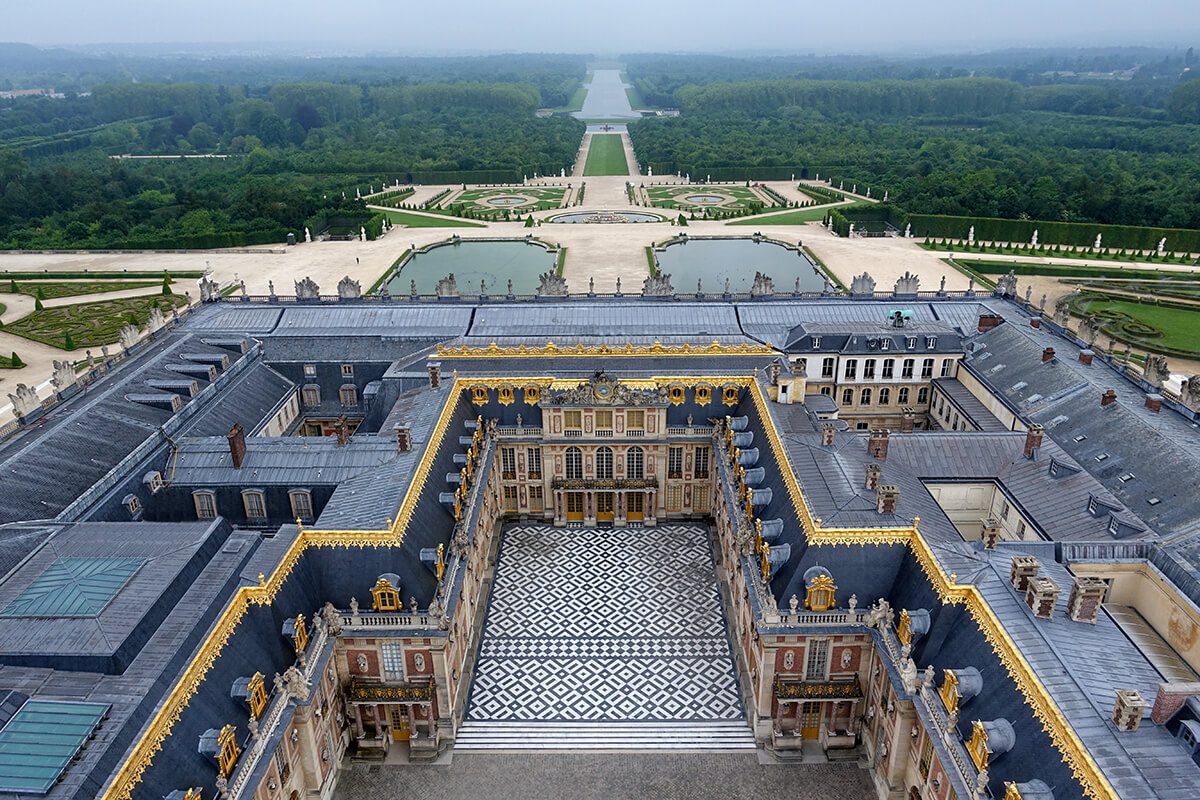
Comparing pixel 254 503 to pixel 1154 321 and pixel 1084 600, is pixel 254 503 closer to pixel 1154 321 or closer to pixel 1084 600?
pixel 1084 600

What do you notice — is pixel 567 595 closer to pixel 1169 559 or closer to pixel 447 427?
pixel 447 427

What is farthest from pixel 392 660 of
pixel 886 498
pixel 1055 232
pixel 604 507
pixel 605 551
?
pixel 1055 232

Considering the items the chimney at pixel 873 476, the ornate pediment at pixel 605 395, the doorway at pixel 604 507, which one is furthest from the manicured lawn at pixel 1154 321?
the doorway at pixel 604 507

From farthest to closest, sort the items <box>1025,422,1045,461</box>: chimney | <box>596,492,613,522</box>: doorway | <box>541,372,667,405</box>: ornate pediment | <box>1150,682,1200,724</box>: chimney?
<box>596,492,613,522</box>: doorway
<box>541,372,667,405</box>: ornate pediment
<box>1025,422,1045,461</box>: chimney
<box>1150,682,1200,724</box>: chimney

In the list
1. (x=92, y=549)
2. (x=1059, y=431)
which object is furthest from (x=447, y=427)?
(x=1059, y=431)

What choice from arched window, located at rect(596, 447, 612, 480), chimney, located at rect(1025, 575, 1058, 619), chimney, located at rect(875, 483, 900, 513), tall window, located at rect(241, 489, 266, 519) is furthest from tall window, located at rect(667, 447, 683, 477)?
chimney, located at rect(1025, 575, 1058, 619)

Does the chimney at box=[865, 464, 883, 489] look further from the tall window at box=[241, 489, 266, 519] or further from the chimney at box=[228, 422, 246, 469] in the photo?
the chimney at box=[228, 422, 246, 469]

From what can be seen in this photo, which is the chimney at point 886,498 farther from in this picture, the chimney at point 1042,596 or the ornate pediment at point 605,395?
the ornate pediment at point 605,395
